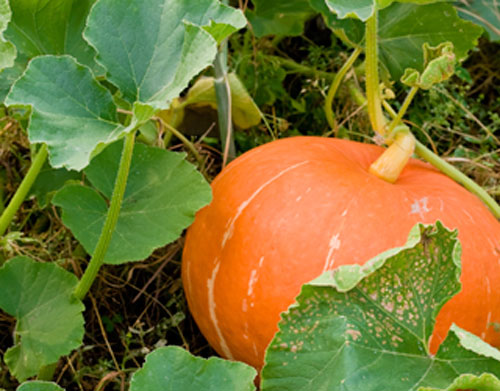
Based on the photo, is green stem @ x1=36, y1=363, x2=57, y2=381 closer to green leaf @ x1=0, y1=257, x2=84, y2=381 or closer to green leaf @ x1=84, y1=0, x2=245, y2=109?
green leaf @ x1=0, y1=257, x2=84, y2=381

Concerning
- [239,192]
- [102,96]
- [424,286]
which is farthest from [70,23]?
[424,286]

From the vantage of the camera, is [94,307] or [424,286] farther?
[94,307]

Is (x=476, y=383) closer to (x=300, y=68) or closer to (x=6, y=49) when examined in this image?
(x=6, y=49)

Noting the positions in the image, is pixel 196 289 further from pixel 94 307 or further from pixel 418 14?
pixel 418 14

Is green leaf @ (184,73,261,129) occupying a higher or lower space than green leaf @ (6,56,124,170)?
lower

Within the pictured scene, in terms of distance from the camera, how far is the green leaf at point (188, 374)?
901 mm

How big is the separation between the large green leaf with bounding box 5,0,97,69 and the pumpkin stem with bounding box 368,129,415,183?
18.6 inches

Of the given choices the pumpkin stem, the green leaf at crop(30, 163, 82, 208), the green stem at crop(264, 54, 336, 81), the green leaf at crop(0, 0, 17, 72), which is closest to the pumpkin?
the pumpkin stem

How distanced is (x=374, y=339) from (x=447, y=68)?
0.42 metres

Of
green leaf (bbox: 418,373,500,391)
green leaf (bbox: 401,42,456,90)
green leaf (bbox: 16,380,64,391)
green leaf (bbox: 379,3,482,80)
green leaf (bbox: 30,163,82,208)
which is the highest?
green leaf (bbox: 401,42,456,90)

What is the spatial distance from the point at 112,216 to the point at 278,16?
0.73m

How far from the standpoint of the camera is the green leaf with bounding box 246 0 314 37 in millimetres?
1555

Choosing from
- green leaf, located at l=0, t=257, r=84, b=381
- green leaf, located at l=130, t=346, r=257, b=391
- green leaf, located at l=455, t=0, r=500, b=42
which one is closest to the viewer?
green leaf, located at l=130, t=346, r=257, b=391

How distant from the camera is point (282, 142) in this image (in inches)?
50.4
